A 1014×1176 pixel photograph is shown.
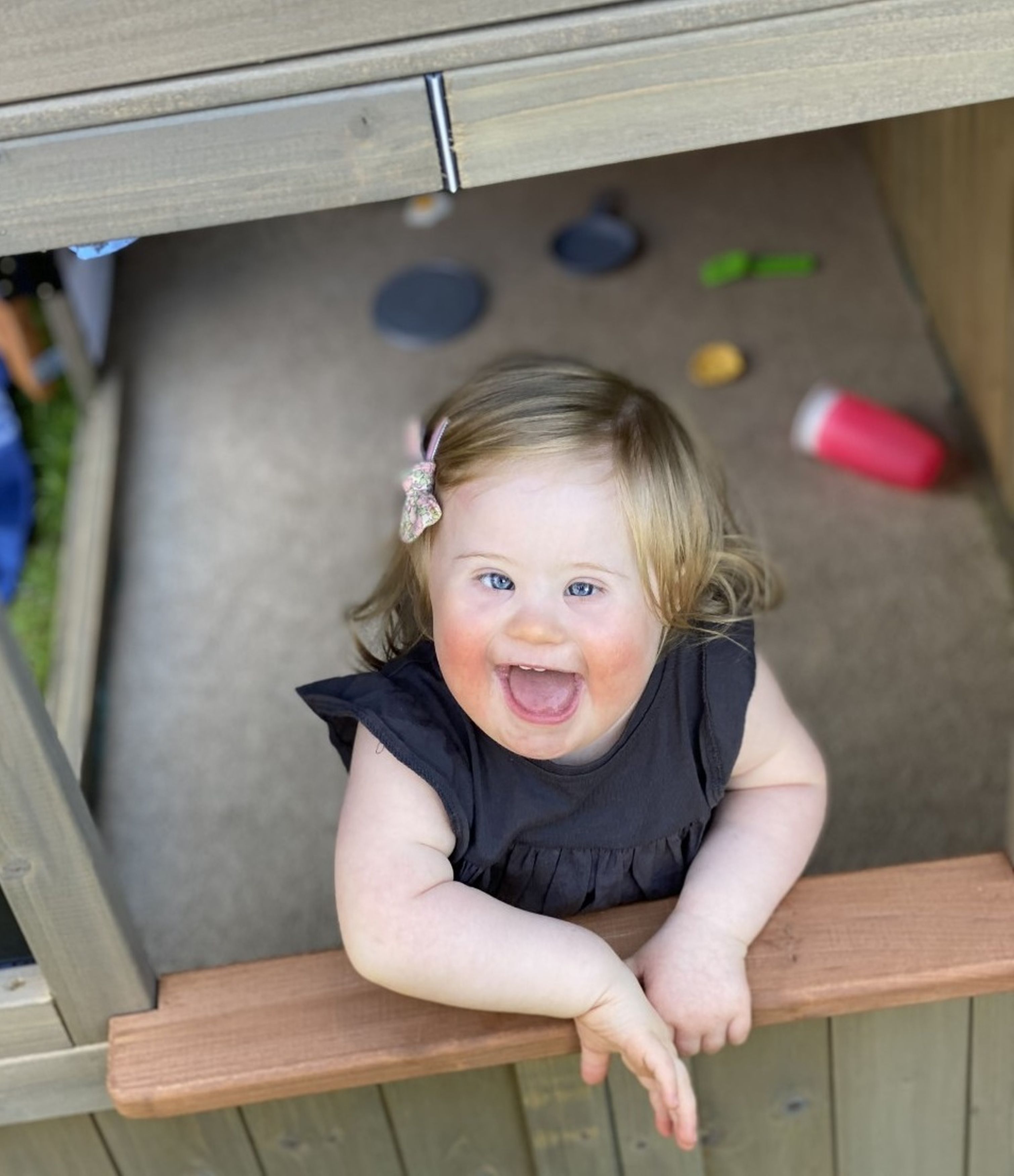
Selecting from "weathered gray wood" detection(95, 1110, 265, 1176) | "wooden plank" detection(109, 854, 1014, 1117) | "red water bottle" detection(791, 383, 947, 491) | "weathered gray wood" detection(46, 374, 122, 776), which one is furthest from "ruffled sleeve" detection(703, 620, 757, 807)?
"red water bottle" detection(791, 383, 947, 491)

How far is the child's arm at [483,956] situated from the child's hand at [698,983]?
0.02 meters

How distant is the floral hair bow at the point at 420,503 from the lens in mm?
1076

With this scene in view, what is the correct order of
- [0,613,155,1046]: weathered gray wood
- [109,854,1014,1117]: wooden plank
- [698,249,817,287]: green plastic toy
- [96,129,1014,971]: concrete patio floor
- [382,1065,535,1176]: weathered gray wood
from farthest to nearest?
[698,249,817,287]: green plastic toy → [96,129,1014,971]: concrete patio floor → [382,1065,535,1176]: weathered gray wood → [109,854,1014,1117]: wooden plank → [0,613,155,1046]: weathered gray wood

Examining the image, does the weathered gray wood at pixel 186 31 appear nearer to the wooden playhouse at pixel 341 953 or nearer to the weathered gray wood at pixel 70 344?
the wooden playhouse at pixel 341 953

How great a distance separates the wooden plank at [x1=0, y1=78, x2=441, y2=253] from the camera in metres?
0.81

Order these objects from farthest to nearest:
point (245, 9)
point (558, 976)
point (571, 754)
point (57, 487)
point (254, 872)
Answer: point (57, 487) < point (254, 872) < point (571, 754) < point (558, 976) < point (245, 9)

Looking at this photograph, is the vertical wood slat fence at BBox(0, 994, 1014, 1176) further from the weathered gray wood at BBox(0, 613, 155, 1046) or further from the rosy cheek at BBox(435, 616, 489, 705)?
the rosy cheek at BBox(435, 616, 489, 705)

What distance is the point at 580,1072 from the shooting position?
46.0 inches

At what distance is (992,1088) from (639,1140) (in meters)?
0.31

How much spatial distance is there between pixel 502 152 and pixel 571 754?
0.50 metres

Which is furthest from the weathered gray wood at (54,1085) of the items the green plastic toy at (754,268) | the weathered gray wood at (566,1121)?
the green plastic toy at (754,268)

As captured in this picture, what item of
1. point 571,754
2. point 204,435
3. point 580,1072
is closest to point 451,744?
point 571,754

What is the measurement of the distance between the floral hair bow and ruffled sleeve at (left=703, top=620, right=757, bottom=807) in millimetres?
255

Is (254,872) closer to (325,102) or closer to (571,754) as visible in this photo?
(571,754)
